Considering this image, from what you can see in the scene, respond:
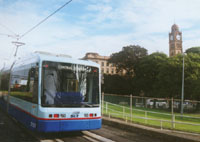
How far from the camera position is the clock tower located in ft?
434

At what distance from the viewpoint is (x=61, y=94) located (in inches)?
325

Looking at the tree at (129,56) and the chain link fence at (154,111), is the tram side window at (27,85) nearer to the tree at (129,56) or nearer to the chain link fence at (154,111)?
the chain link fence at (154,111)

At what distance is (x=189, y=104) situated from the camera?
1090 centimetres

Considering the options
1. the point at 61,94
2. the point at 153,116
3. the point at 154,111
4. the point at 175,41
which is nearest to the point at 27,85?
the point at 61,94

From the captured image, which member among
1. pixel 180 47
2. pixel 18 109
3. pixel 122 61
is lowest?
pixel 18 109

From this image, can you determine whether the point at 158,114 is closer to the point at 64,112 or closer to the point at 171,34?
the point at 64,112

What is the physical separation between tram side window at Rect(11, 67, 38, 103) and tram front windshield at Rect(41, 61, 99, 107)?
47 centimetres

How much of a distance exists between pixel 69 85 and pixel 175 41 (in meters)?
133

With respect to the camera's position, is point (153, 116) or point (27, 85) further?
point (153, 116)

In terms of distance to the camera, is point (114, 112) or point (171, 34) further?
point (171, 34)

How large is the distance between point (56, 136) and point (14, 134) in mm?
1696

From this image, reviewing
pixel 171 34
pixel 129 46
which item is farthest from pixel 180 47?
pixel 129 46

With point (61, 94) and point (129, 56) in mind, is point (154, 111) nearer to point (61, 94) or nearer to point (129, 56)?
point (61, 94)

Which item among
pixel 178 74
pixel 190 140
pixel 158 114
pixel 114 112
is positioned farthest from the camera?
pixel 178 74
